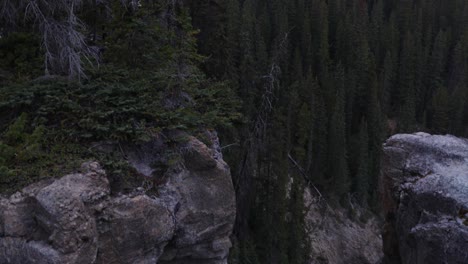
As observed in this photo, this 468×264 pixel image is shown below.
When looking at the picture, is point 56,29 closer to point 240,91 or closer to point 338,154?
point 240,91

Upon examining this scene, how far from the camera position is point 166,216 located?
6.15 m

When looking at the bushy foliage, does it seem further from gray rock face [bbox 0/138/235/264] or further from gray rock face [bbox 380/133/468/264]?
gray rock face [bbox 380/133/468/264]

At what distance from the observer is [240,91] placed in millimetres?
20781

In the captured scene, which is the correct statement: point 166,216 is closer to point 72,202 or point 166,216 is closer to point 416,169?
point 72,202

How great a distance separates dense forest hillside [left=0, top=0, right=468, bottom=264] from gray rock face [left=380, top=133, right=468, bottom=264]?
10.5ft

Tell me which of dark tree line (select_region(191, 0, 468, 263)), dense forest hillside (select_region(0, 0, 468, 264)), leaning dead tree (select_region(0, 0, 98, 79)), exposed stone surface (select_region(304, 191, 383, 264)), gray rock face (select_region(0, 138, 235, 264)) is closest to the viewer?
gray rock face (select_region(0, 138, 235, 264))

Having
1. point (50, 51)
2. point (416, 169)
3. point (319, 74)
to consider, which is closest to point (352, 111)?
point (319, 74)

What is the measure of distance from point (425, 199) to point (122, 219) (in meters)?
4.88

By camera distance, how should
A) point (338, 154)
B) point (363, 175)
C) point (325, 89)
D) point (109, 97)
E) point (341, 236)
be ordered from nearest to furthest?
point (109, 97)
point (341, 236)
point (338, 154)
point (363, 175)
point (325, 89)

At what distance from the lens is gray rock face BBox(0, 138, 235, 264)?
5238 millimetres

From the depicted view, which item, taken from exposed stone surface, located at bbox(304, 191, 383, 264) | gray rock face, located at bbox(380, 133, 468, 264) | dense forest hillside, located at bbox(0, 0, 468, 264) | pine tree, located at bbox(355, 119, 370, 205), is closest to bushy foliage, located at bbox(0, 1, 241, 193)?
dense forest hillside, located at bbox(0, 0, 468, 264)

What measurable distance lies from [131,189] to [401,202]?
4.77 m

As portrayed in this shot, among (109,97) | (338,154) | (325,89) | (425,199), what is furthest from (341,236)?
(109,97)

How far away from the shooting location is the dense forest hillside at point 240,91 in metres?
6.50
